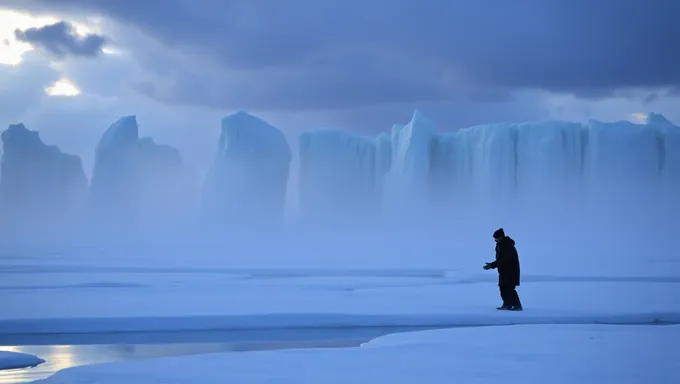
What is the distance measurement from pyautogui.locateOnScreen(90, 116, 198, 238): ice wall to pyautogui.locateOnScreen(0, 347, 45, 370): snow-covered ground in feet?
195

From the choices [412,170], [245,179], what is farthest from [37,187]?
[412,170]

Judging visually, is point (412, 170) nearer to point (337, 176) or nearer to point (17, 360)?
point (337, 176)

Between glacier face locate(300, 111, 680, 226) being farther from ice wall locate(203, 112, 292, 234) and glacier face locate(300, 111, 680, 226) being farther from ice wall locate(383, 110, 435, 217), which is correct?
ice wall locate(203, 112, 292, 234)

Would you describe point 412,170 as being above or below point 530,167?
below

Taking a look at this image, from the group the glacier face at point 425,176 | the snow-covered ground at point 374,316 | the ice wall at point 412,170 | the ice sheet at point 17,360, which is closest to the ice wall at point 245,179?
the glacier face at point 425,176

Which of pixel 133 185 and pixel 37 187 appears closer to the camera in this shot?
pixel 133 185

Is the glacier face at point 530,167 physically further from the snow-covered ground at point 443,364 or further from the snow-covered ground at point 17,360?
the snow-covered ground at point 17,360

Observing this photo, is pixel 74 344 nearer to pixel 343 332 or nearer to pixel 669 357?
pixel 343 332

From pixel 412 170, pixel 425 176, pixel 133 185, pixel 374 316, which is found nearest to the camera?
pixel 374 316

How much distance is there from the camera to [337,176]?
60.6m

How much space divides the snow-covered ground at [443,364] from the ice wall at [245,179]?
51656 millimetres

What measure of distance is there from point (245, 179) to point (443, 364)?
175 ft

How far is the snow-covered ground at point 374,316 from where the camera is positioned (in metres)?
5.92

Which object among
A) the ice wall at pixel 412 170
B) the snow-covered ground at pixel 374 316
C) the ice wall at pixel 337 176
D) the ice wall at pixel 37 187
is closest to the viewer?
the snow-covered ground at pixel 374 316
